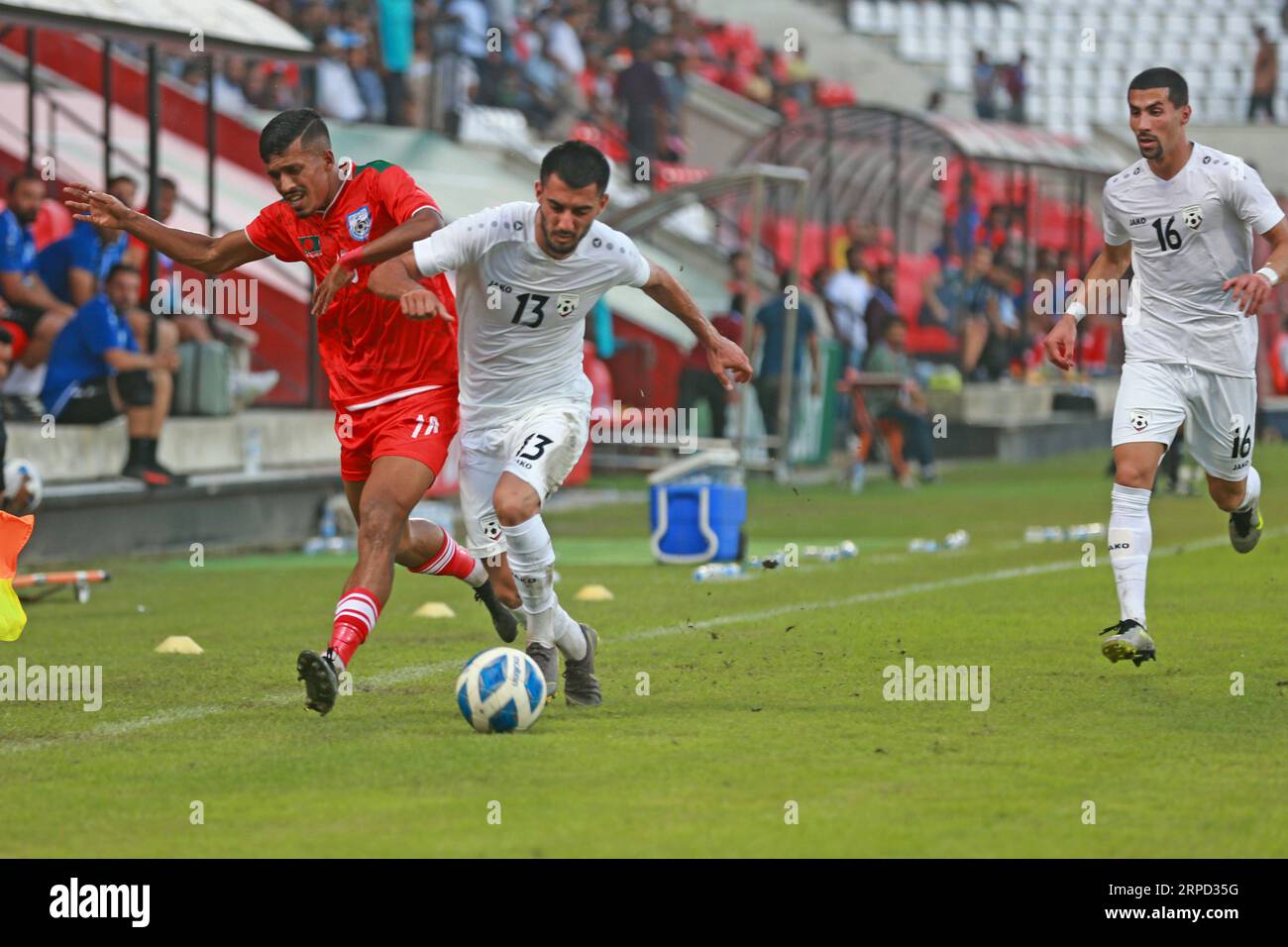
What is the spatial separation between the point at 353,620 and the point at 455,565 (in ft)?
4.97

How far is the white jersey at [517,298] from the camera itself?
8.12 meters

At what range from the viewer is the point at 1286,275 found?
9.02 metres

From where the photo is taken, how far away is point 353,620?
25.8 ft

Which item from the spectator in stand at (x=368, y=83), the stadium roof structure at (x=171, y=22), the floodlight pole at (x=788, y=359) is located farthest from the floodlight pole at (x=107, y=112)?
the spectator in stand at (x=368, y=83)

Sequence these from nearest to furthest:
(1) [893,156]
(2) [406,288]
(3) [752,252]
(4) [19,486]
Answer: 1. (2) [406,288]
2. (4) [19,486]
3. (3) [752,252]
4. (1) [893,156]

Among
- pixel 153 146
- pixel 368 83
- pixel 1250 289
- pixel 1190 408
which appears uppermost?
pixel 1250 289

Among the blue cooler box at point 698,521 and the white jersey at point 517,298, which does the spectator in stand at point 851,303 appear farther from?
the white jersey at point 517,298

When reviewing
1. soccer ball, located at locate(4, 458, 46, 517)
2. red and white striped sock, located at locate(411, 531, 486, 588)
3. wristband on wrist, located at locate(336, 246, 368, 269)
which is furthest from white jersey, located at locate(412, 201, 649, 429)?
soccer ball, located at locate(4, 458, 46, 517)

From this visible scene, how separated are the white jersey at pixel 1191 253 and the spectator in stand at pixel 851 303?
52.1 feet

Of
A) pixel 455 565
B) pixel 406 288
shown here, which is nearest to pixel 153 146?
pixel 455 565

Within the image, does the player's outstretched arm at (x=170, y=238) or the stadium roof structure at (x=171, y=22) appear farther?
the stadium roof structure at (x=171, y=22)

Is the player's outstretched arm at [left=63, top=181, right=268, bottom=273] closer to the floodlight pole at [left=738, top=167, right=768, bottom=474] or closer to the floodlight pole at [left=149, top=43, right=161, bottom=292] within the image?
the floodlight pole at [left=149, top=43, right=161, bottom=292]

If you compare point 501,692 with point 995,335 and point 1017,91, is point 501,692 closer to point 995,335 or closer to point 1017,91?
point 995,335

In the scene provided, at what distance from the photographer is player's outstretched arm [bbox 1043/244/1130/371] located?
30.6 ft
